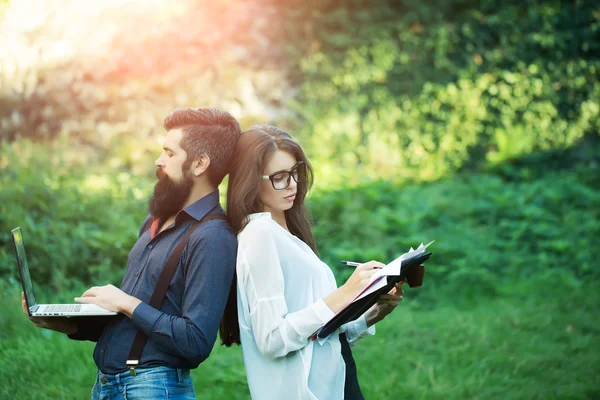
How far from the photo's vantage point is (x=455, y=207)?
8.30 metres

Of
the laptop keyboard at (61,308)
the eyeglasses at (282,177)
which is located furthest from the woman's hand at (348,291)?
the laptop keyboard at (61,308)

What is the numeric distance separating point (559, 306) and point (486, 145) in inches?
193

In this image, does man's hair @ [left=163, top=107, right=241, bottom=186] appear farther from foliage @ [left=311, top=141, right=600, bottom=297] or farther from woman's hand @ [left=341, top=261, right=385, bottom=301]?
foliage @ [left=311, top=141, right=600, bottom=297]

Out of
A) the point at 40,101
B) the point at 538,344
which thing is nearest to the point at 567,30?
the point at 538,344

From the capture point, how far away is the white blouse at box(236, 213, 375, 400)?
7.81 ft

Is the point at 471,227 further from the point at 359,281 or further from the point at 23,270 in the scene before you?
the point at 23,270

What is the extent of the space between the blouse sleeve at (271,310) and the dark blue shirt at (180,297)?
92mm

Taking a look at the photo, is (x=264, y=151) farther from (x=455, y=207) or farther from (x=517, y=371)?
(x=455, y=207)

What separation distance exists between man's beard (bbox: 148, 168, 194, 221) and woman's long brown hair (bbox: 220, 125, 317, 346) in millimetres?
172

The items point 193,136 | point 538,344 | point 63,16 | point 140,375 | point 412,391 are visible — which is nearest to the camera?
point 140,375

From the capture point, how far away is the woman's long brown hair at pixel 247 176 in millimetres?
2572

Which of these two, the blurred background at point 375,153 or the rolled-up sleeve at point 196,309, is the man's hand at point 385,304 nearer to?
the rolled-up sleeve at point 196,309

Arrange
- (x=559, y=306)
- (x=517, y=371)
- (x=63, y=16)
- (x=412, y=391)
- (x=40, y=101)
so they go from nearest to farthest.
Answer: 1. (x=412, y=391)
2. (x=517, y=371)
3. (x=559, y=306)
4. (x=40, y=101)
5. (x=63, y=16)

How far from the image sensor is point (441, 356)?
5.15m
